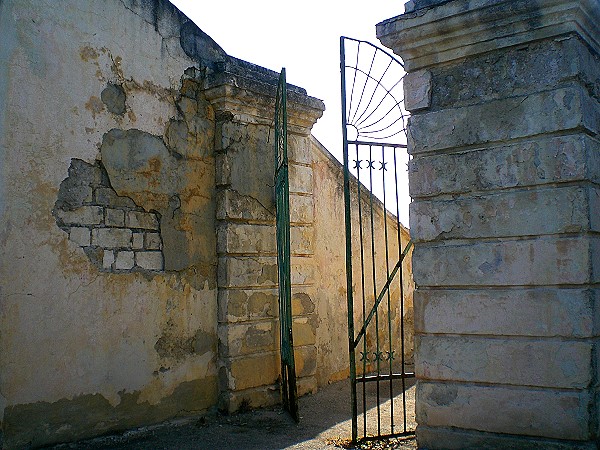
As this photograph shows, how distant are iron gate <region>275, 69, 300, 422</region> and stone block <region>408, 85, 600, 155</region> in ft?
5.51

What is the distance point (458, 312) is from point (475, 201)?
24.7 inches

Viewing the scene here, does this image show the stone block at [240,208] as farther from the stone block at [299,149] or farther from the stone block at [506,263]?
the stone block at [506,263]

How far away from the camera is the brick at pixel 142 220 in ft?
15.8

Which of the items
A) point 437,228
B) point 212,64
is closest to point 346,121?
point 437,228

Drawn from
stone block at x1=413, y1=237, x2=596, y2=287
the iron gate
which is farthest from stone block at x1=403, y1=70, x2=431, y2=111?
the iron gate

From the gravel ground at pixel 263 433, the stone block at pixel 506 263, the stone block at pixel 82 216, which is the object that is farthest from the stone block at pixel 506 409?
the stone block at pixel 82 216

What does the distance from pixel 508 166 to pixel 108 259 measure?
3.01 meters

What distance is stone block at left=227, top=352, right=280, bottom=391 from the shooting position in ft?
17.4

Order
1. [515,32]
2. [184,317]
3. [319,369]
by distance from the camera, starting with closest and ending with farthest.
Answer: [515,32], [184,317], [319,369]

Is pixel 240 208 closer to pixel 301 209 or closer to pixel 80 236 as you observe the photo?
pixel 301 209

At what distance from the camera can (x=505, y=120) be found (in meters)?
3.29

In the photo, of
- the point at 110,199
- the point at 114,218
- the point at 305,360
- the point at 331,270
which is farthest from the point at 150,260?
the point at 331,270

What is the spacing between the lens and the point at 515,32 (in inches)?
129

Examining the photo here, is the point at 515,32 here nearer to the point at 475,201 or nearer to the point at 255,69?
the point at 475,201
